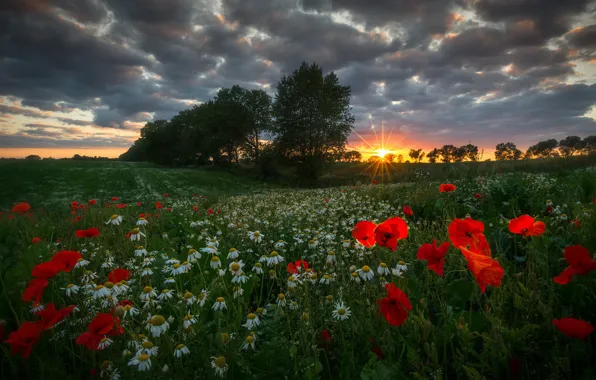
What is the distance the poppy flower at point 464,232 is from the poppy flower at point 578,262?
441mm

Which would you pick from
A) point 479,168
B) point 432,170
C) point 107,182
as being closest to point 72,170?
point 107,182

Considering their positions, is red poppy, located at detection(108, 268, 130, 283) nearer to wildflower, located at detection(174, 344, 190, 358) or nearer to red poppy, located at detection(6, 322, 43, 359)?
red poppy, located at detection(6, 322, 43, 359)

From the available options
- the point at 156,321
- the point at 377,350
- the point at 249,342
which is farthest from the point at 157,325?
the point at 377,350

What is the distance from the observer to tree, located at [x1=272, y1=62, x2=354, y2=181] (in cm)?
3922

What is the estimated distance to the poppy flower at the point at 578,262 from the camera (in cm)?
163

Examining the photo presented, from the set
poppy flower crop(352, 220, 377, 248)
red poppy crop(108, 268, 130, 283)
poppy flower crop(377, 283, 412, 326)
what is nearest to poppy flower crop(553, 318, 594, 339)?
poppy flower crop(377, 283, 412, 326)

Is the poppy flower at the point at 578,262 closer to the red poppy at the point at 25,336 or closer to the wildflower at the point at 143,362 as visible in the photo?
Result: the wildflower at the point at 143,362

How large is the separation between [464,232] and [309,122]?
3821 cm

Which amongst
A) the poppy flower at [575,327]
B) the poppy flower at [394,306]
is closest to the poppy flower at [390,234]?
the poppy flower at [394,306]

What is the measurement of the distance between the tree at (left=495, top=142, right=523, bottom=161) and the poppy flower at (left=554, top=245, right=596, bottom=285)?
117877 millimetres

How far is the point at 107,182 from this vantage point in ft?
99.0

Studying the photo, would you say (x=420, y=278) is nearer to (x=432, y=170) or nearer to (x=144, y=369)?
(x=144, y=369)

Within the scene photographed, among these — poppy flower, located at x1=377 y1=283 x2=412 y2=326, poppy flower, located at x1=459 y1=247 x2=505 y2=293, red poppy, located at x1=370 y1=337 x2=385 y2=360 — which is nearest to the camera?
poppy flower, located at x1=459 y1=247 x2=505 y2=293

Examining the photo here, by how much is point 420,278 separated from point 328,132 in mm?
37471
